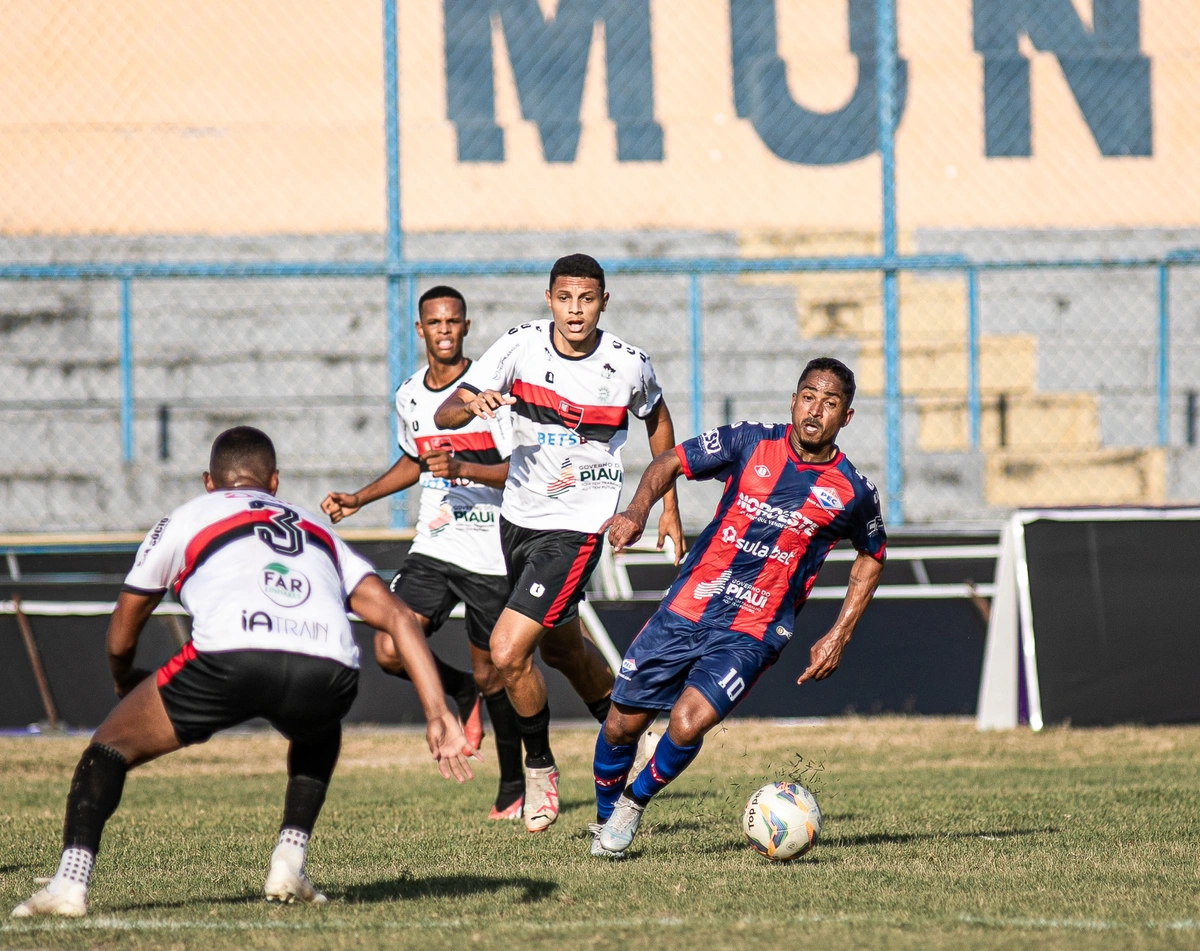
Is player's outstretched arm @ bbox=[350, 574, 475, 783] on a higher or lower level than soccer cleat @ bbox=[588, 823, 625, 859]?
higher

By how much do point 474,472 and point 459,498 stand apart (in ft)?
1.94

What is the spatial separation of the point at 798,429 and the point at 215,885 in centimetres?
281

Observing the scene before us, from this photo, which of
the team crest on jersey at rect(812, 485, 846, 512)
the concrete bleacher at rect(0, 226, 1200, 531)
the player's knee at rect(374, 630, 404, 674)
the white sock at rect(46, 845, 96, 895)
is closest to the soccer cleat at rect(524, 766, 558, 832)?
the player's knee at rect(374, 630, 404, 674)

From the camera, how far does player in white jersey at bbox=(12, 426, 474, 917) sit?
15.4 ft

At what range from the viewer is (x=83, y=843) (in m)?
4.72

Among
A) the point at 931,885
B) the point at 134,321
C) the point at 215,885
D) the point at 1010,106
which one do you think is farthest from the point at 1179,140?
the point at 215,885

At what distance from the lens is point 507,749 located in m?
7.67

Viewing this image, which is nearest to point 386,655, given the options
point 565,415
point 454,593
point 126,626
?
point 454,593

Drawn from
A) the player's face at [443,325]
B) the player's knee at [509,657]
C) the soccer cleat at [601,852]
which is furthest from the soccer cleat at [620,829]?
the player's face at [443,325]

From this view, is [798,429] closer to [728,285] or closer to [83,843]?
[83,843]

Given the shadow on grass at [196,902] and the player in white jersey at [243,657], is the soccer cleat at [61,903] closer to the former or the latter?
the player in white jersey at [243,657]

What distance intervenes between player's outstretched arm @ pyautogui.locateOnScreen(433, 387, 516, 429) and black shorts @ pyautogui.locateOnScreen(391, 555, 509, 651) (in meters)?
1.38

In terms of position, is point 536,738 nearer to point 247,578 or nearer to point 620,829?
point 620,829

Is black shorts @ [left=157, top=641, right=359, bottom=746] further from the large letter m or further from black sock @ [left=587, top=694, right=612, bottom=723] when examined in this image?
the large letter m
